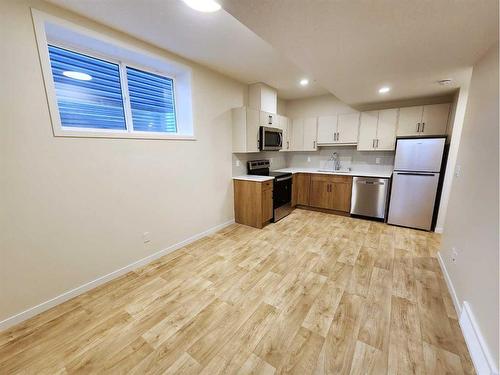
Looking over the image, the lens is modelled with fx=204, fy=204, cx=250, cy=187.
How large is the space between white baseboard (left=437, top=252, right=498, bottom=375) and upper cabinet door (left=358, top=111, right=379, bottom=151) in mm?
2986

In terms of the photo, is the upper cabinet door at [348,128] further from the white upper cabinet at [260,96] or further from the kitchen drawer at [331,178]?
the white upper cabinet at [260,96]

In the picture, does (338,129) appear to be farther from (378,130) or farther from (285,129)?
(285,129)

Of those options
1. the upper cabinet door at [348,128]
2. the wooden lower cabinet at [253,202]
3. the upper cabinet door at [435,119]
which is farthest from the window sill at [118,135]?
the upper cabinet door at [435,119]

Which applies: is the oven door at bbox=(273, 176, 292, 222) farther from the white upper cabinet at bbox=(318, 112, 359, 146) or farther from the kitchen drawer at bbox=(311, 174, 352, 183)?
the white upper cabinet at bbox=(318, 112, 359, 146)

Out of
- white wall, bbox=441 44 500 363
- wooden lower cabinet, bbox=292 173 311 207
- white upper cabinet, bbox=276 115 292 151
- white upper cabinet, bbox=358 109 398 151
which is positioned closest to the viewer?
white wall, bbox=441 44 500 363

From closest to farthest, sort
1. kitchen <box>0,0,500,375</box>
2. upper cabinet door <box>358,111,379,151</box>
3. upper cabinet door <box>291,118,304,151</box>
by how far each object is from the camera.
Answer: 1. kitchen <box>0,0,500,375</box>
2. upper cabinet door <box>358,111,379,151</box>
3. upper cabinet door <box>291,118,304,151</box>

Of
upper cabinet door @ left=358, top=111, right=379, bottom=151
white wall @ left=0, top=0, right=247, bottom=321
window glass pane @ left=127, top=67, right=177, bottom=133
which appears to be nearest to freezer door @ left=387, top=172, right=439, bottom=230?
upper cabinet door @ left=358, top=111, right=379, bottom=151

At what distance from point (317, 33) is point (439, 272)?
281 centimetres

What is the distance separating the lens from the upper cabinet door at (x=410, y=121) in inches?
142

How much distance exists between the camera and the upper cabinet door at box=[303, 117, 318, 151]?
4.67 m

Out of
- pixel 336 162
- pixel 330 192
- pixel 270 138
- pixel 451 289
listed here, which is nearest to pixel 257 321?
pixel 451 289

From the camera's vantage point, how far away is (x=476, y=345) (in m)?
1.34

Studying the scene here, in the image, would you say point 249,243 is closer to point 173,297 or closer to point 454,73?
point 173,297

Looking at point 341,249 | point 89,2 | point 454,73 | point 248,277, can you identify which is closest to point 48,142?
point 89,2
